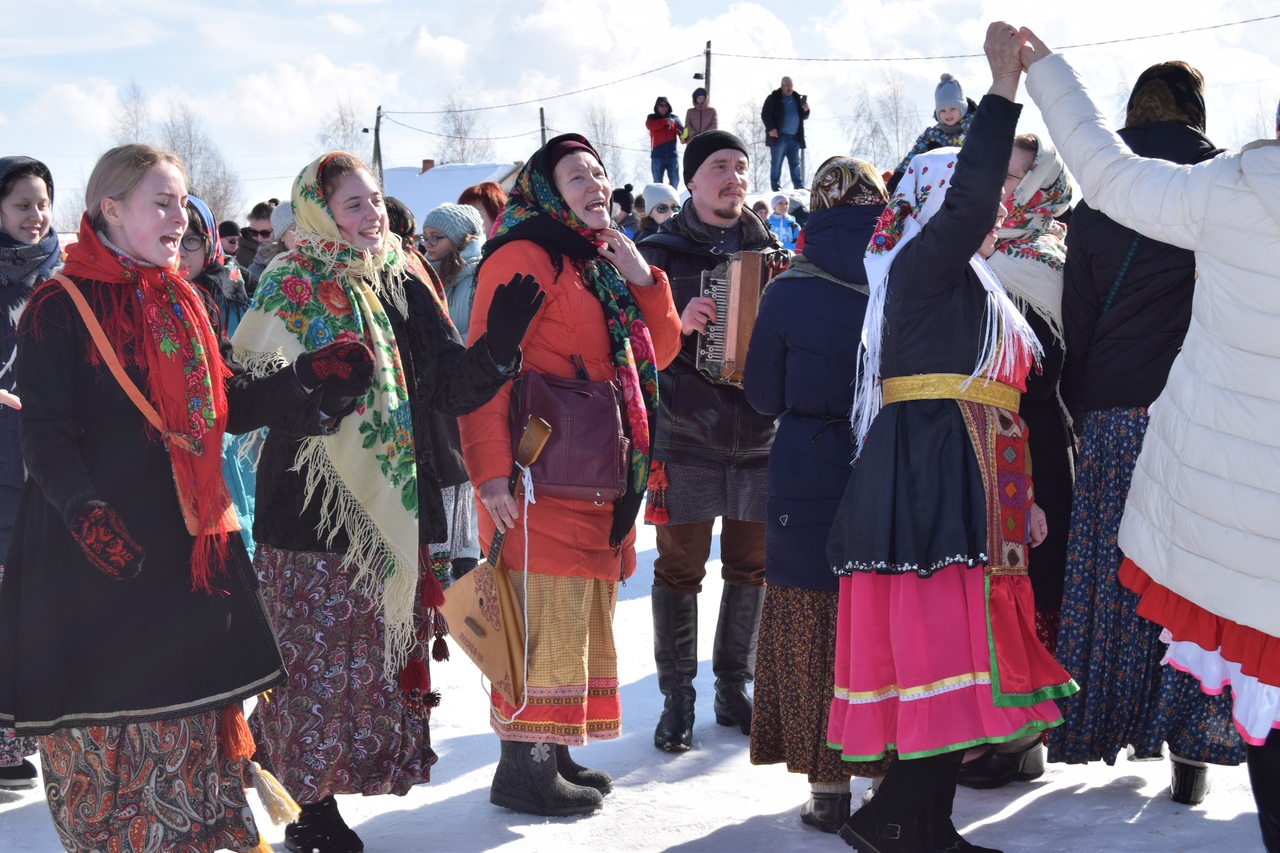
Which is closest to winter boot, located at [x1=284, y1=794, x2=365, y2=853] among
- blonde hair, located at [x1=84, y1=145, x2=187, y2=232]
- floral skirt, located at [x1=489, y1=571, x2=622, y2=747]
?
floral skirt, located at [x1=489, y1=571, x2=622, y2=747]

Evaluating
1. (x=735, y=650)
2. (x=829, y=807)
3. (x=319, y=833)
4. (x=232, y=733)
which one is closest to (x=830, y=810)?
(x=829, y=807)

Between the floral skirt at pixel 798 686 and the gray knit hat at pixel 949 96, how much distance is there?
4847 millimetres

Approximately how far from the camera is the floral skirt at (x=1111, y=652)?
3.47m

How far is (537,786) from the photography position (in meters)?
3.59

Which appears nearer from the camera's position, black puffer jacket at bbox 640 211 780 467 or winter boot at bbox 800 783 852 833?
winter boot at bbox 800 783 852 833

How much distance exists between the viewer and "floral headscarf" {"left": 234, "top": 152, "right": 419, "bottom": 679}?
3.29 meters

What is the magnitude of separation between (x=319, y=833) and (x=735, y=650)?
68.1 inches

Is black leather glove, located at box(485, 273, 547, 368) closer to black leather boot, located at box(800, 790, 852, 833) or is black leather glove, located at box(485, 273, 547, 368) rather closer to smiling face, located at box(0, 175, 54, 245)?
black leather boot, located at box(800, 790, 852, 833)

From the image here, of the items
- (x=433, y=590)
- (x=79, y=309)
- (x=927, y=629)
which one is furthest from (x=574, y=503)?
(x=79, y=309)

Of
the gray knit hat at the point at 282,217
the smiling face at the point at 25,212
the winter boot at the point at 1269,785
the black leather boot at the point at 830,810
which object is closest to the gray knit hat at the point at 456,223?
the gray knit hat at the point at 282,217

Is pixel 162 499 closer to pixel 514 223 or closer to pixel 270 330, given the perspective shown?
pixel 270 330

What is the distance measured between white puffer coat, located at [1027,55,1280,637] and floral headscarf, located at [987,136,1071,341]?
0.95 meters

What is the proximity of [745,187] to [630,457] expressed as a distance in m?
1.38

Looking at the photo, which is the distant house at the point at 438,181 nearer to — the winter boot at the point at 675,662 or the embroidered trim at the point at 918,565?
the winter boot at the point at 675,662
